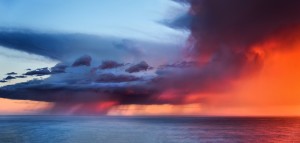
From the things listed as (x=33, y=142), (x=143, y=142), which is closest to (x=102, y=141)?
(x=143, y=142)

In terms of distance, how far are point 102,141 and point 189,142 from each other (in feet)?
67.4

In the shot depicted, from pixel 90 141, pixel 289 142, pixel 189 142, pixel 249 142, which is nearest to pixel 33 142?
pixel 90 141

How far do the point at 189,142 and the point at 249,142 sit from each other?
15.9m

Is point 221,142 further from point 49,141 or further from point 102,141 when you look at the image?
point 49,141

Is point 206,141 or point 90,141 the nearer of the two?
point 90,141

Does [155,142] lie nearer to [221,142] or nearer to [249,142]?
[221,142]

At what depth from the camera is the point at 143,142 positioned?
90.2 m

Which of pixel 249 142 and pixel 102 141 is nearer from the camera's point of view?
pixel 102 141

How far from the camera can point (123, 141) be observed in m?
91.0

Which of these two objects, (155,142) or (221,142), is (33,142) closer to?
(155,142)

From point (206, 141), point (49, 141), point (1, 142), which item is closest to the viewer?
point (1, 142)

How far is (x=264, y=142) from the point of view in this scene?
9919 cm

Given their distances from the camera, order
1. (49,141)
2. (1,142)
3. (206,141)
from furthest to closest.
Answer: (206,141) → (49,141) → (1,142)

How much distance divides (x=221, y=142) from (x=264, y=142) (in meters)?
10.6
